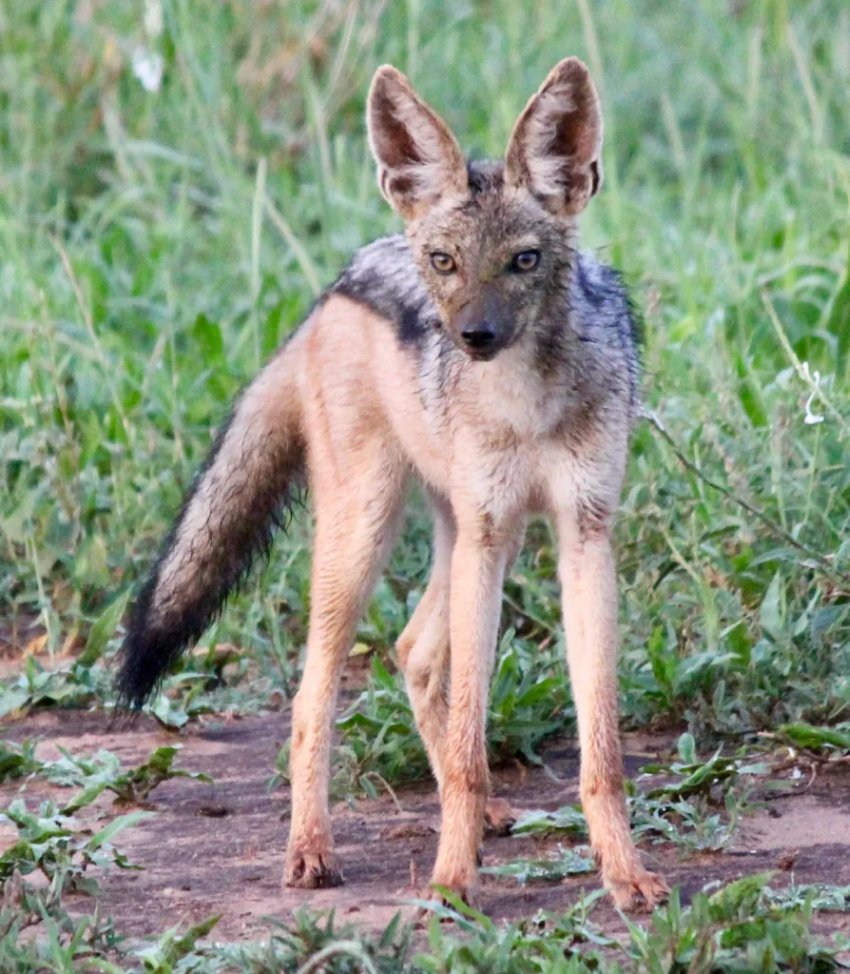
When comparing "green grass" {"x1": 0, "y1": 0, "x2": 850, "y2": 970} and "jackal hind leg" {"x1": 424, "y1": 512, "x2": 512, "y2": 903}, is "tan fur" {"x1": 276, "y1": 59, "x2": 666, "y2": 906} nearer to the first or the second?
"jackal hind leg" {"x1": 424, "y1": 512, "x2": 512, "y2": 903}

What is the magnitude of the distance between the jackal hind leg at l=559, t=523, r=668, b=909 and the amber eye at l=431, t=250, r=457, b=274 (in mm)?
634

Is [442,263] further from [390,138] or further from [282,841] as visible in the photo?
[282,841]

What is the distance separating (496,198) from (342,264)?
3.19 m

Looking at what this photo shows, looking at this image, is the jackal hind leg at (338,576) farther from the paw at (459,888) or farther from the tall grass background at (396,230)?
the paw at (459,888)

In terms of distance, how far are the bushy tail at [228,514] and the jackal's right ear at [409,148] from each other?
82 centimetres

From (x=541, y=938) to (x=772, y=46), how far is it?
6.78m

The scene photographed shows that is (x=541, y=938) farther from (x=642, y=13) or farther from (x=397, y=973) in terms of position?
(x=642, y=13)

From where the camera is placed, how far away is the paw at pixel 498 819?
15.0ft

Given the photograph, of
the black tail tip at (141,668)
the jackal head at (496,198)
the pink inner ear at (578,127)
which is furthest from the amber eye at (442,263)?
the black tail tip at (141,668)

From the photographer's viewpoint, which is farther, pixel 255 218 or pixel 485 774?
pixel 255 218

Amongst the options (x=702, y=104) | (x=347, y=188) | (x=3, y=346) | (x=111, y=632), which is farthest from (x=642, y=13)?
(x=111, y=632)

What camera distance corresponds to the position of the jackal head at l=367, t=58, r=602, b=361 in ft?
13.4

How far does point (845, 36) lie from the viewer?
9375mm

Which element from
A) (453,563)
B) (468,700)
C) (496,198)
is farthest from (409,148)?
(468,700)
